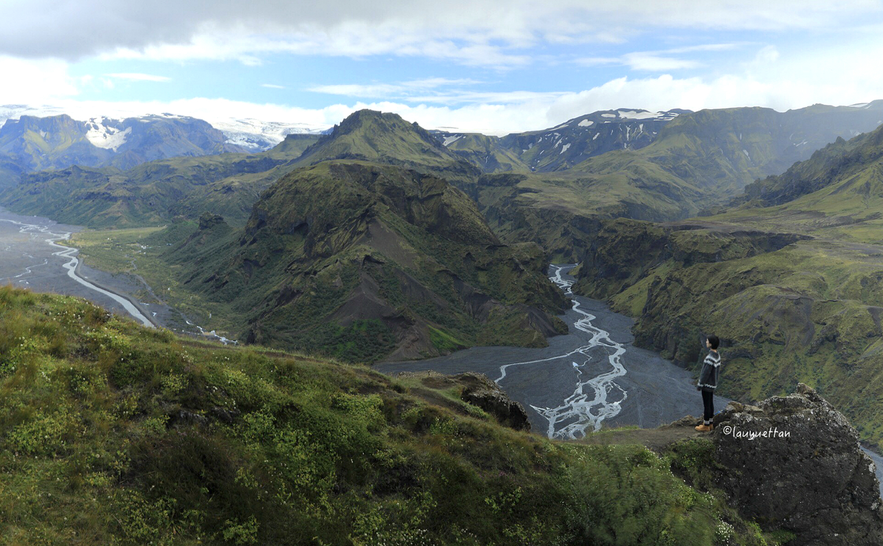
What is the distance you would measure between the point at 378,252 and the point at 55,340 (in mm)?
163085

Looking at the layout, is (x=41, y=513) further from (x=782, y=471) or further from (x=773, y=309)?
(x=773, y=309)

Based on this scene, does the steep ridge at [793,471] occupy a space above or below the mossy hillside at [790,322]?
above

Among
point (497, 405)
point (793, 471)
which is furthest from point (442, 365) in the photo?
point (793, 471)

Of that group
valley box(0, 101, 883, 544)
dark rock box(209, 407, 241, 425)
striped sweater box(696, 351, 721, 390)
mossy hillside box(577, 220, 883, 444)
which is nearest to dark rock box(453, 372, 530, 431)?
valley box(0, 101, 883, 544)

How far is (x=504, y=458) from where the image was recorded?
20609 millimetres

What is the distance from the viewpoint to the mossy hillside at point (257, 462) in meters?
13.5

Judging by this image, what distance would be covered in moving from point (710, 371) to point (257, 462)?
1989cm

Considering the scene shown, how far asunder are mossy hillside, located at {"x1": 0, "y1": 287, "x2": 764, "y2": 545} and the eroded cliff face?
93.3 inches

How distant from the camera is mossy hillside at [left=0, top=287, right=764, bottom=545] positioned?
530 inches

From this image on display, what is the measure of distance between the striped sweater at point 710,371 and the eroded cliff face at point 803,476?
245 cm

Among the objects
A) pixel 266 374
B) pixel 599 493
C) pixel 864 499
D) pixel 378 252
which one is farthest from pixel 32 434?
pixel 378 252

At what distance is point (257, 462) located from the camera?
53.0ft

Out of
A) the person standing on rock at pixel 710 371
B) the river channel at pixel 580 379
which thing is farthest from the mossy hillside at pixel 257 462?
the river channel at pixel 580 379

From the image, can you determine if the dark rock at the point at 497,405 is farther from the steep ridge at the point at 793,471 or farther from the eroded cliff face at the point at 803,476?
the eroded cliff face at the point at 803,476
